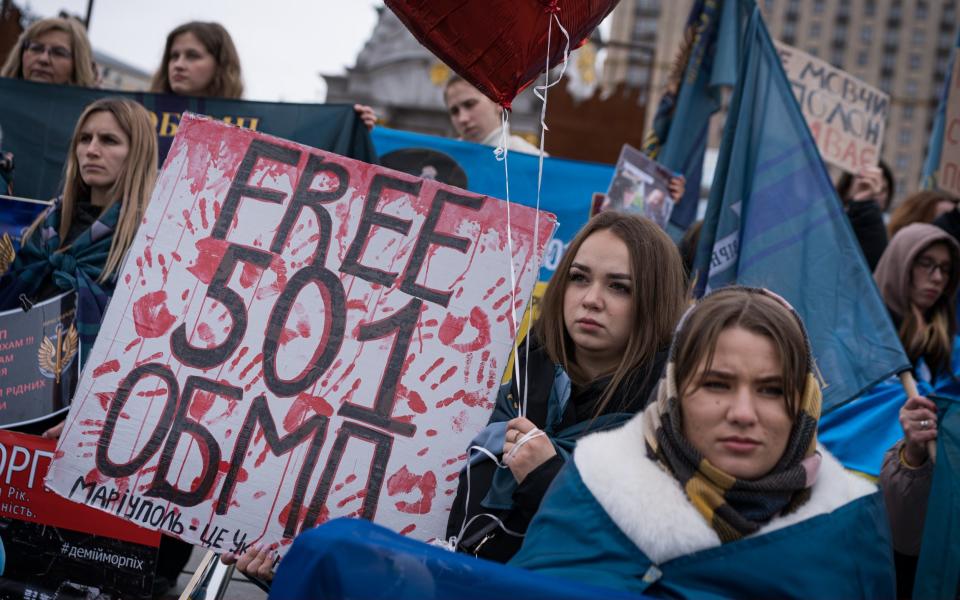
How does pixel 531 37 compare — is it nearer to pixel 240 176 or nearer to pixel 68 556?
pixel 240 176

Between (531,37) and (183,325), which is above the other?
(531,37)

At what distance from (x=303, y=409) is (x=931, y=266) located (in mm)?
2733

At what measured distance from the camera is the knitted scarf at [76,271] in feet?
10.8

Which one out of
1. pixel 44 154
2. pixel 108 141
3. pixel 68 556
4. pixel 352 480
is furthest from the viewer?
pixel 44 154

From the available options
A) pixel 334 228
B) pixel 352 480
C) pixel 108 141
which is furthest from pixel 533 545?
pixel 108 141

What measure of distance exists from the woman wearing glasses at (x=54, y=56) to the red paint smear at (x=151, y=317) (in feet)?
9.62

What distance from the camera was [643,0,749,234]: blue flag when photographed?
521cm

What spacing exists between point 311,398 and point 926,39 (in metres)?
100

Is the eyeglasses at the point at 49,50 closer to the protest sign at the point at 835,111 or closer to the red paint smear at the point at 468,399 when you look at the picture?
the red paint smear at the point at 468,399

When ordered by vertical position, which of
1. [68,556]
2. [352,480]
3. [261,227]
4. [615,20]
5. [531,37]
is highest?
[615,20]

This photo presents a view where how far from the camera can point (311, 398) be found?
255 cm

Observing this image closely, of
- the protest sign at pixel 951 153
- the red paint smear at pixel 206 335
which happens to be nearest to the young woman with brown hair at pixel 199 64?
the red paint smear at pixel 206 335

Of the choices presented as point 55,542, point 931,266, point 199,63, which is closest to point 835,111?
point 931,266

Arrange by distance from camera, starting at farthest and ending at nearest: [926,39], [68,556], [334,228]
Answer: [926,39], [68,556], [334,228]
